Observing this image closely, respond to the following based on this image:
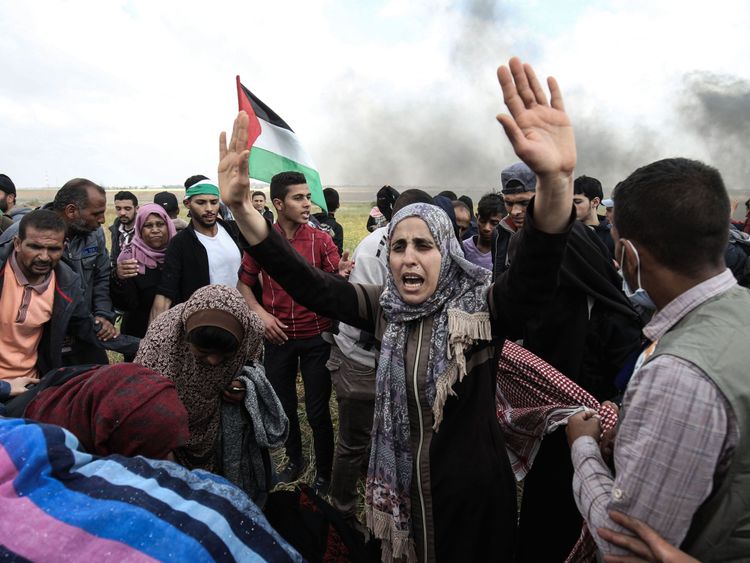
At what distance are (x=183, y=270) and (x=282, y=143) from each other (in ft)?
4.29

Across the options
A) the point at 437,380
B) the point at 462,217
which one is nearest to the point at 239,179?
the point at 437,380

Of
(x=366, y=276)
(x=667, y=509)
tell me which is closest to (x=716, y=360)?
(x=667, y=509)

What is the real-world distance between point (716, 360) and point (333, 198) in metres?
7.40

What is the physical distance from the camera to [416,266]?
77.2 inches

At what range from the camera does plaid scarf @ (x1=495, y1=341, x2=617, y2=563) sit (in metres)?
2.18

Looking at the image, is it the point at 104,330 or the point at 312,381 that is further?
the point at 104,330

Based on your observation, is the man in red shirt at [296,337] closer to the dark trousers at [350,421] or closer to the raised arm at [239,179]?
the dark trousers at [350,421]

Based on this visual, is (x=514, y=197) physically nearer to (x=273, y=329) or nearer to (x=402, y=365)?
(x=273, y=329)

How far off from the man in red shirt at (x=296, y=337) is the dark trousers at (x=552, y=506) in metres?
1.62

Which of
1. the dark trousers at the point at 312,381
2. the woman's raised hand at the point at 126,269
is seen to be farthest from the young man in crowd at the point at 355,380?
the woman's raised hand at the point at 126,269

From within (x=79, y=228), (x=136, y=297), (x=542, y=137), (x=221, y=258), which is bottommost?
(x=136, y=297)

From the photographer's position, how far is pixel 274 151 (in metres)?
3.62

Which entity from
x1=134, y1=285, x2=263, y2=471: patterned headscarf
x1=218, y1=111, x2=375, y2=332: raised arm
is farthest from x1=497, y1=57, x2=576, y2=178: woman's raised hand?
x1=134, y1=285, x2=263, y2=471: patterned headscarf

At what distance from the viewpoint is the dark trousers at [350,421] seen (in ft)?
10.2
